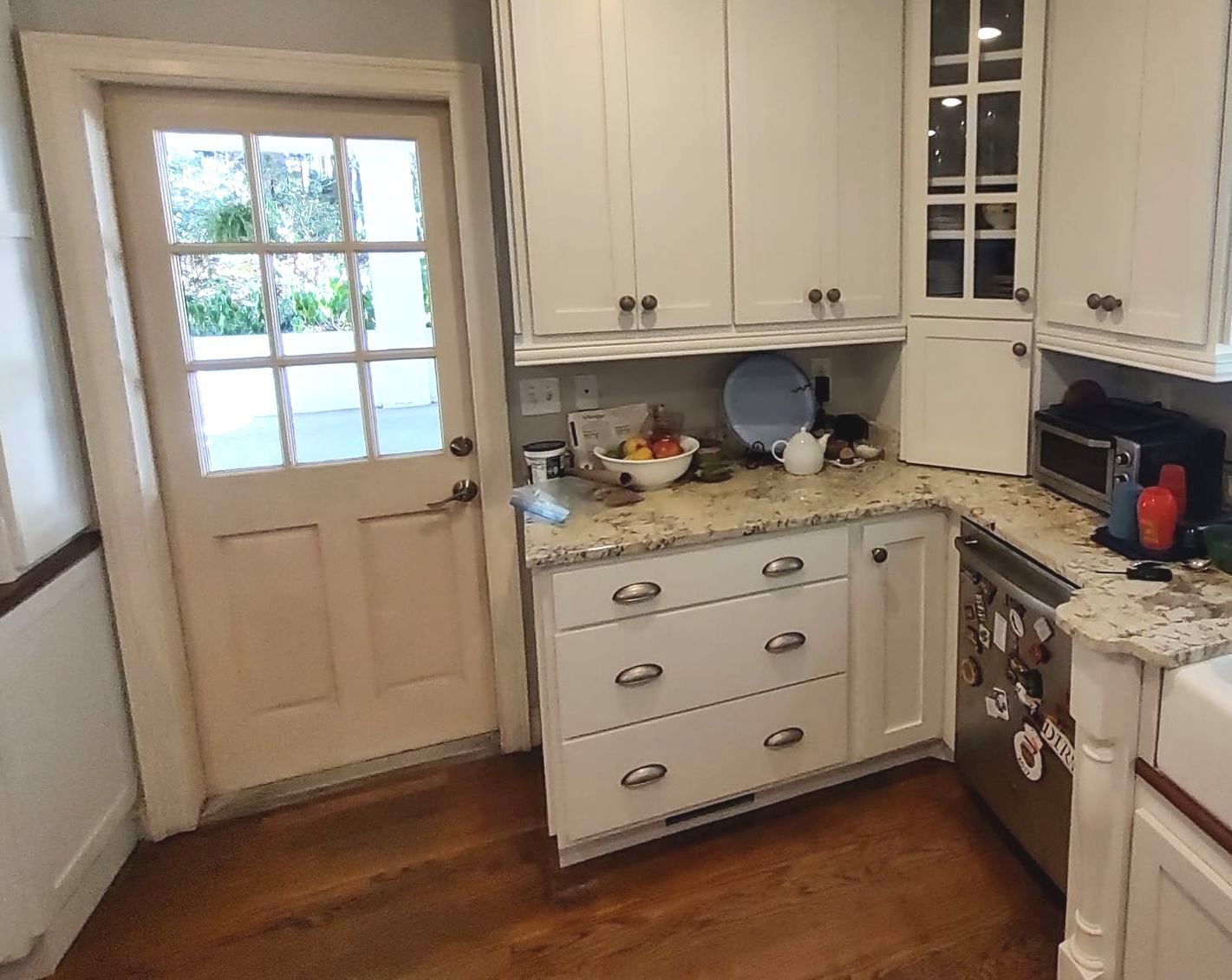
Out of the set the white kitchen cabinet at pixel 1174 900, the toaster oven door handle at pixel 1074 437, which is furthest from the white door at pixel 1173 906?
the toaster oven door handle at pixel 1074 437

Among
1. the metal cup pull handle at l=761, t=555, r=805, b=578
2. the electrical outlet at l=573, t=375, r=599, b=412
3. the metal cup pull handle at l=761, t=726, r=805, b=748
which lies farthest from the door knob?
the metal cup pull handle at l=761, t=726, r=805, b=748

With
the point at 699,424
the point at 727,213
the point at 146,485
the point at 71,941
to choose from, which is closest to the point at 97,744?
the point at 71,941

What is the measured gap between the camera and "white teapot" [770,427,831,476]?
97.6 inches

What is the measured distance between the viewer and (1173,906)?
4.84ft

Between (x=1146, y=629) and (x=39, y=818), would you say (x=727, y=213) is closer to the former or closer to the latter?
(x=1146, y=629)

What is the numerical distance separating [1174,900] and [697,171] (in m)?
1.79

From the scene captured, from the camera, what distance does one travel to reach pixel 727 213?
2271mm

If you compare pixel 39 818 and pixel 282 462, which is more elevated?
pixel 282 462

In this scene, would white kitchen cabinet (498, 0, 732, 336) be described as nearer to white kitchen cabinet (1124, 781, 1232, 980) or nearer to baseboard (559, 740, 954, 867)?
baseboard (559, 740, 954, 867)

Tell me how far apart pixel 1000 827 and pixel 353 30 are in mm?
2571

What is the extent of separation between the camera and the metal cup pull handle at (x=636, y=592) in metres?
2.07

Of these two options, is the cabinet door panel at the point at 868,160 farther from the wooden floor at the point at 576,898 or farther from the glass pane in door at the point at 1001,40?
the wooden floor at the point at 576,898

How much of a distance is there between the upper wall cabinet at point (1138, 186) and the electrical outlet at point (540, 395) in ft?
4.20

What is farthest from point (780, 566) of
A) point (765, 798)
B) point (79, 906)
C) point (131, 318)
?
point (79, 906)
